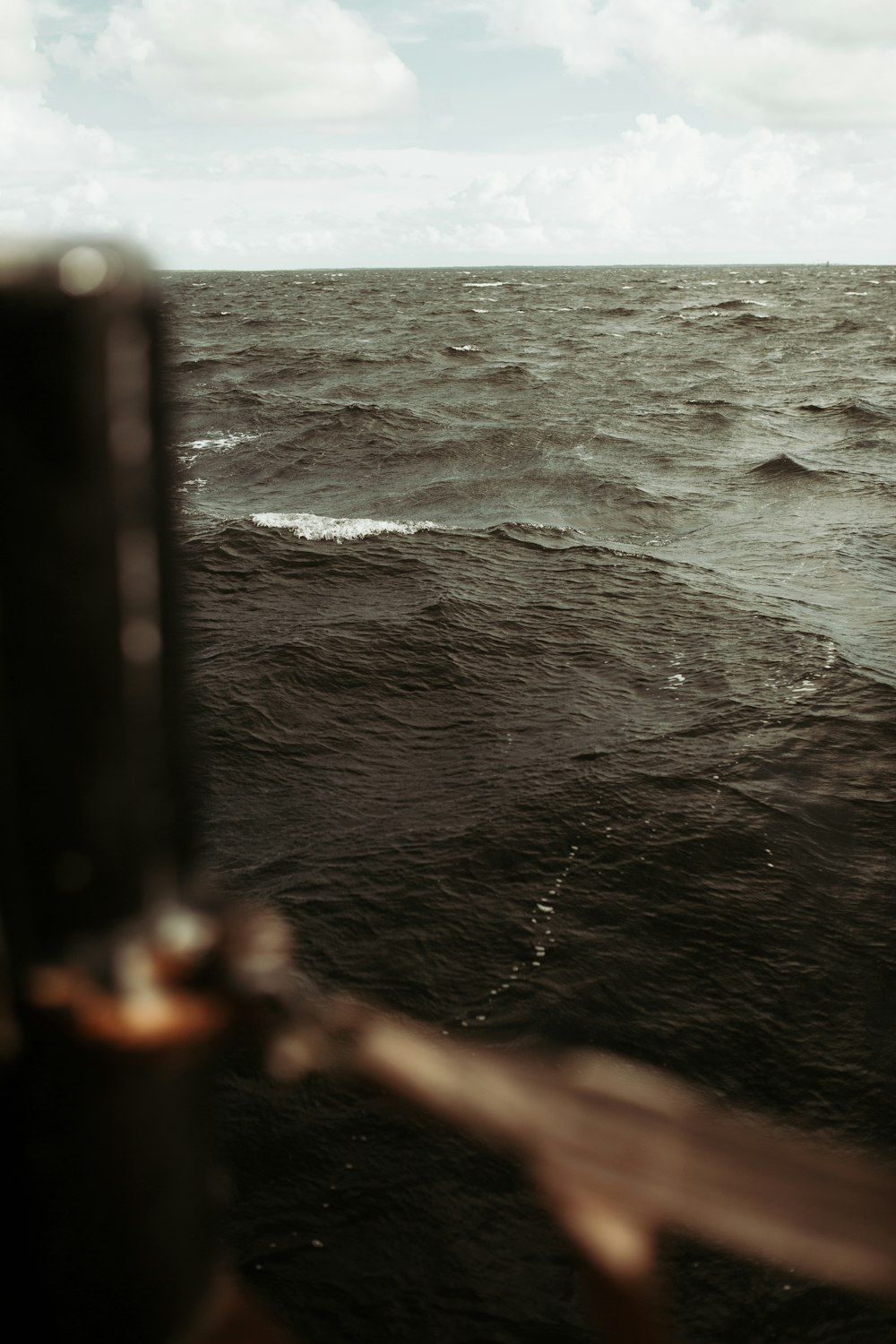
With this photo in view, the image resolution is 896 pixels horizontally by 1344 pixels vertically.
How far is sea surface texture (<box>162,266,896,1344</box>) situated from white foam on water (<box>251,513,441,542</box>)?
108 mm

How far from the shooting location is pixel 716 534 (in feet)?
46.1

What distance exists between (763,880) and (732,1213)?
18.7ft

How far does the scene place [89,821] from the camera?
3.09 feet

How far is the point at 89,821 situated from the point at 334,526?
1301cm

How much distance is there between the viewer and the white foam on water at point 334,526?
13.2 metres

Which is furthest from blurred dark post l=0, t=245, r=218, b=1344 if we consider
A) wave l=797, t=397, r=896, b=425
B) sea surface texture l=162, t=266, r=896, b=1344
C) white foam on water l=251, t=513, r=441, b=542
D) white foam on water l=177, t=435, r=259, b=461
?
wave l=797, t=397, r=896, b=425

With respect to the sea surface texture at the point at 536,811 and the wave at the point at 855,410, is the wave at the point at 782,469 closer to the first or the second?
the sea surface texture at the point at 536,811

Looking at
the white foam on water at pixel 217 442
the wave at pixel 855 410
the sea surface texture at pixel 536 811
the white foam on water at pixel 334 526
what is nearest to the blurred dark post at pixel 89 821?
the sea surface texture at pixel 536 811

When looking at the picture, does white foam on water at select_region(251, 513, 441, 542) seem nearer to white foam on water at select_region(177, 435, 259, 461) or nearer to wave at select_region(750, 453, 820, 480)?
white foam on water at select_region(177, 435, 259, 461)

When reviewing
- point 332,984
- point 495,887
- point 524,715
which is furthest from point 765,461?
point 332,984

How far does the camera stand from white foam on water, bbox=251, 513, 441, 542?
13.2 m

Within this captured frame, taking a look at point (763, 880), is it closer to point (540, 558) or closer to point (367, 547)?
point (540, 558)

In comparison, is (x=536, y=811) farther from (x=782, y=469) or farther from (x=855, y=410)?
(x=855, y=410)

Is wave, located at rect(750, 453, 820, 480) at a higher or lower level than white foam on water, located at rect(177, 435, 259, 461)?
lower
